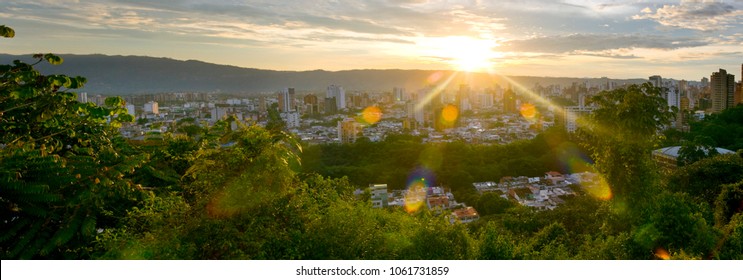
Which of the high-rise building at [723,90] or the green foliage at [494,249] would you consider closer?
the green foliage at [494,249]

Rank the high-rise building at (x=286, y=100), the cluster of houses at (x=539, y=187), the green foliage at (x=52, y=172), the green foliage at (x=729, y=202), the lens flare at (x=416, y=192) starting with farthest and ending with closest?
the high-rise building at (x=286, y=100)
the cluster of houses at (x=539, y=187)
the lens flare at (x=416, y=192)
the green foliage at (x=729, y=202)
the green foliage at (x=52, y=172)

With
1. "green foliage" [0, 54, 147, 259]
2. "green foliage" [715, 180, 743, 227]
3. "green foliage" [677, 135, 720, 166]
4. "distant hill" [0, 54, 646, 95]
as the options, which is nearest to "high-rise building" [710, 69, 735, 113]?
"distant hill" [0, 54, 646, 95]

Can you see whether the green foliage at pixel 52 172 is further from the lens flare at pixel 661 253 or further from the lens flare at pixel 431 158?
the lens flare at pixel 431 158

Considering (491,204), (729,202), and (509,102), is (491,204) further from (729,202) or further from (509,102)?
(509,102)

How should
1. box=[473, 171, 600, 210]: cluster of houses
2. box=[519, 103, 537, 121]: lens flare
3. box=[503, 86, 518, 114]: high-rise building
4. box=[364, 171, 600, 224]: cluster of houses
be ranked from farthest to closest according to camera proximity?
1. box=[503, 86, 518, 114]: high-rise building
2. box=[519, 103, 537, 121]: lens flare
3. box=[473, 171, 600, 210]: cluster of houses
4. box=[364, 171, 600, 224]: cluster of houses

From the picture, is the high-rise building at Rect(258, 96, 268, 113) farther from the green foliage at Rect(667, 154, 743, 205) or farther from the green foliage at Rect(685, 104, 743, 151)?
the green foliage at Rect(685, 104, 743, 151)

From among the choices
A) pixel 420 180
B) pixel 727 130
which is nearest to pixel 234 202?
pixel 420 180

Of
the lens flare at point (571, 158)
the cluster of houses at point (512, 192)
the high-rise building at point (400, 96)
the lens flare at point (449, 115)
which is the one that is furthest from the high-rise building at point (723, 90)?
the high-rise building at point (400, 96)
